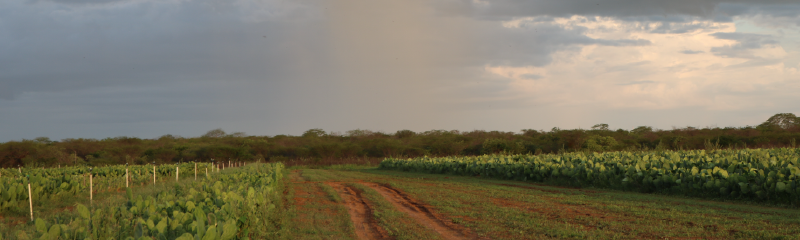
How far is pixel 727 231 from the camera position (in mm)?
7141

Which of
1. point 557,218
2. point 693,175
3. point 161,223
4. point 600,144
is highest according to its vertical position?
point 600,144

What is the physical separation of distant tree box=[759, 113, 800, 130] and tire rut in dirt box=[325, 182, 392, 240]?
199 feet

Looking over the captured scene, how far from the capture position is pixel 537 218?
339 inches

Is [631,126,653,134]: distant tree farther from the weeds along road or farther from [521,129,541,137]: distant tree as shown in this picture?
the weeds along road

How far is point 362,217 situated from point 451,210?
189cm

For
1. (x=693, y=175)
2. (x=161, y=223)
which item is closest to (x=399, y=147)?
(x=693, y=175)

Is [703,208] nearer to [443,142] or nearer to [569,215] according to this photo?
[569,215]

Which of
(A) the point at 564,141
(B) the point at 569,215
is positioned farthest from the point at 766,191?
(A) the point at 564,141

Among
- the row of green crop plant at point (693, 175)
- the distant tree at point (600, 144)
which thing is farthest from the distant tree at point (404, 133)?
the row of green crop plant at point (693, 175)

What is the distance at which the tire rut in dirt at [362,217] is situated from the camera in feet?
24.9

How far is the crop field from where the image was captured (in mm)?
5004

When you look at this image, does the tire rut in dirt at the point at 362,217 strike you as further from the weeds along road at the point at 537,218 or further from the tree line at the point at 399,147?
the tree line at the point at 399,147

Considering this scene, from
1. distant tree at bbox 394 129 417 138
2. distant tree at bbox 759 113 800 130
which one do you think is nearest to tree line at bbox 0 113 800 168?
distant tree at bbox 759 113 800 130

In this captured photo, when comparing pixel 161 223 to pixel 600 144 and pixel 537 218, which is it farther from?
pixel 600 144
